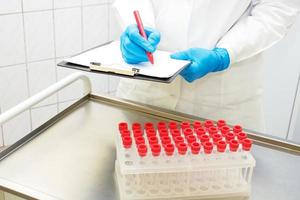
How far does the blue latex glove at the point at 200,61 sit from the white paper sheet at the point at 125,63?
0.03 m

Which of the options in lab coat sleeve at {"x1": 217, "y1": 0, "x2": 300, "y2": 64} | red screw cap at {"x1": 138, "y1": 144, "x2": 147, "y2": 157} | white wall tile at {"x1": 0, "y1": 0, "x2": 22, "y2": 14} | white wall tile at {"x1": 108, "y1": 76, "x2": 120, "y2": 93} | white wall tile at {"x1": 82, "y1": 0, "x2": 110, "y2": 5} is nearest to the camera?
red screw cap at {"x1": 138, "y1": 144, "x2": 147, "y2": 157}

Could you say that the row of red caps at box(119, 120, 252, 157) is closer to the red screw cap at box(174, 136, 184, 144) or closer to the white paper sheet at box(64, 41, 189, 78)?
the red screw cap at box(174, 136, 184, 144)

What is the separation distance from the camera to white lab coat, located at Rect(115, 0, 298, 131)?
1.03 meters

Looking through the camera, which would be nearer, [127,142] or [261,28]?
[127,142]

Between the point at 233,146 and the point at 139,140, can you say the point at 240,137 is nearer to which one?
the point at 233,146

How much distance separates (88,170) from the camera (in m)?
0.75

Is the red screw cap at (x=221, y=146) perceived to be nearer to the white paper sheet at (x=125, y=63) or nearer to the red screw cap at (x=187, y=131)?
the red screw cap at (x=187, y=131)

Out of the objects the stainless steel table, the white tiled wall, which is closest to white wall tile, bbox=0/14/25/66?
the white tiled wall

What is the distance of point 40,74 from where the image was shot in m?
1.84

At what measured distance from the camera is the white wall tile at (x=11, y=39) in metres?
1.67

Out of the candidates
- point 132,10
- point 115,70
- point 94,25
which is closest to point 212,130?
point 115,70

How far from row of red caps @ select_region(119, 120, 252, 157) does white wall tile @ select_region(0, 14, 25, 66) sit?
1134 millimetres

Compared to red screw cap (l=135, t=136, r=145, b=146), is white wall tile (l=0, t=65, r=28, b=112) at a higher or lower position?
lower

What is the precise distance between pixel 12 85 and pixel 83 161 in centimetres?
112
